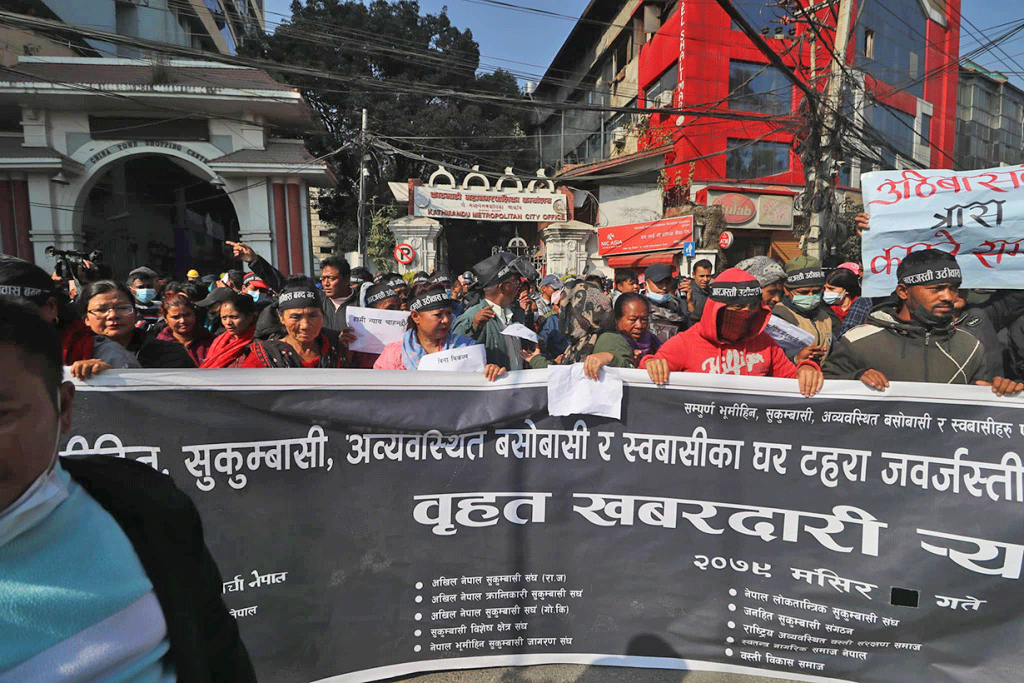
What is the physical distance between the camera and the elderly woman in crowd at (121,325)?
9.11 feet

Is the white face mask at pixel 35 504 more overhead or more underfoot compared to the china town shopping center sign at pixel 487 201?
more underfoot

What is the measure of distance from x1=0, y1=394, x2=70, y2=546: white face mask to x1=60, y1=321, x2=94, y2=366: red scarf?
2084 mm

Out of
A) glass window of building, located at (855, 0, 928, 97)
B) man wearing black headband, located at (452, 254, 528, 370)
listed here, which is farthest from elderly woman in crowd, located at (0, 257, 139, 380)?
glass window of building, located at (855, 0, 928, 97)

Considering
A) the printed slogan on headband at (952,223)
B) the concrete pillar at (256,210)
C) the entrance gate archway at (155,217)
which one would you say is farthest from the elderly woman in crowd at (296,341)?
the entrance gate archway at (155,217)

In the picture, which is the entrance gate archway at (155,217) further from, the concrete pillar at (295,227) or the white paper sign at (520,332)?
the white paper sign at (520,332)

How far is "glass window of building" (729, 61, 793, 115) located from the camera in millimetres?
18844

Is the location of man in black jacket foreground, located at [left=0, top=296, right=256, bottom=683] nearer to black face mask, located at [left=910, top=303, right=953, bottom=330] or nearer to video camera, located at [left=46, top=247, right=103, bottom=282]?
black face mask, located at [left=910, top=303, right=953, bottom=330]

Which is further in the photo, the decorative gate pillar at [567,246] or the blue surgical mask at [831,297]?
the decorative gate pillar at [567,246]

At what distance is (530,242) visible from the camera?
89.3 feet

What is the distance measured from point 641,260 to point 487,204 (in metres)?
5.71

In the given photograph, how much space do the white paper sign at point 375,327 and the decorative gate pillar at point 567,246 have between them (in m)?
16.1

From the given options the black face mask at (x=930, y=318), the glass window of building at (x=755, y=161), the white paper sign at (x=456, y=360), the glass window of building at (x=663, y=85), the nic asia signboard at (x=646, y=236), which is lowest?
the white paper sign at (x=456, y=360)

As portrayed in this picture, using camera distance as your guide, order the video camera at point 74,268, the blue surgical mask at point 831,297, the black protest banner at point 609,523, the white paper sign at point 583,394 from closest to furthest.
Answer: the black protest banner at point 609,523 < the white paper sign at point 583,394 < the blue surgical mask at point 831,297 < the video camera at point 74,268

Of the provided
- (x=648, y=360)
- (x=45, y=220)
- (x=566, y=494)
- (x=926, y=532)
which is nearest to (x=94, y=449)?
(x=566, y=494)
